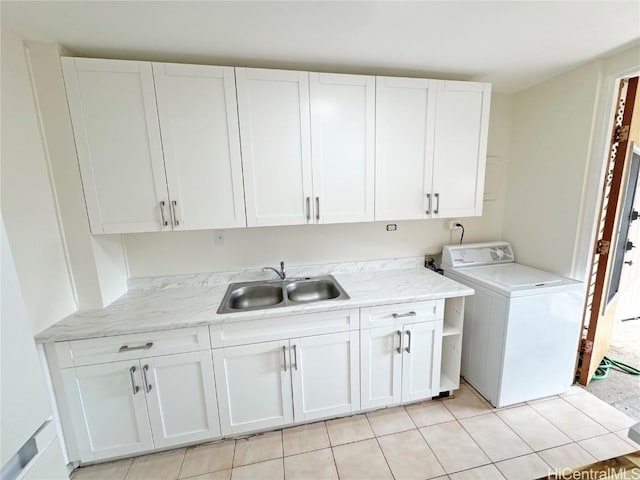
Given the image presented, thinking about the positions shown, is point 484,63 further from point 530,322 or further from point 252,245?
point 252,245

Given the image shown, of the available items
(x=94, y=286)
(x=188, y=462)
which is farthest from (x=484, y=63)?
(x=188, y=462)

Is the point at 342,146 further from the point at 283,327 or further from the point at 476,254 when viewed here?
the point at 476,254

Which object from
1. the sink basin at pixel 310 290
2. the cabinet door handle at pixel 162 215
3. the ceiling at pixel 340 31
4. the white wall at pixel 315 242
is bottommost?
the sink basin at pixel 310 290

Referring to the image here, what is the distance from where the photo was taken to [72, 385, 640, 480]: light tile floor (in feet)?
4.95

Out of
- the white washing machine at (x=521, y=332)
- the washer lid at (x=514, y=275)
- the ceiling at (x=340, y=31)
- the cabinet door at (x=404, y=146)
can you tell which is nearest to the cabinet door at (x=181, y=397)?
the cabinet door at (x=404, y=146)

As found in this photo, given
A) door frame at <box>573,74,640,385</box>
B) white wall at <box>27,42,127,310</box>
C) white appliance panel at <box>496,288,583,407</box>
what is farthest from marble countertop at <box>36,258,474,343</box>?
door frame at <box>573,74,640,385</box>

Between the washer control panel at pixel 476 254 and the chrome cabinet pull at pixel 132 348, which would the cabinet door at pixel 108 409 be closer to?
the chrome cabinet pull at pixel 132 348

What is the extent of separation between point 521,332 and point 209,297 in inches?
83.1

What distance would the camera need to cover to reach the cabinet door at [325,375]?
1.66 meters

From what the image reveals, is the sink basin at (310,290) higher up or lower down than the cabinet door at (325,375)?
higher up

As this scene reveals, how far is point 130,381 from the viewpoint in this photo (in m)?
1.48

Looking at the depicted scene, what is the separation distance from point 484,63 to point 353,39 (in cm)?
96

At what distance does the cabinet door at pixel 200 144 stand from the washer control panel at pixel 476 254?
1714 millimetres

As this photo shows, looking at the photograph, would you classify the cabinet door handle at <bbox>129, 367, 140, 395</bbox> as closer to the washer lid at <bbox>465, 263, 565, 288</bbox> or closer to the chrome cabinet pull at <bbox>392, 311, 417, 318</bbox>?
the chrome cabinet pull at <bbox>392, 311, 417, 318</bbox>
